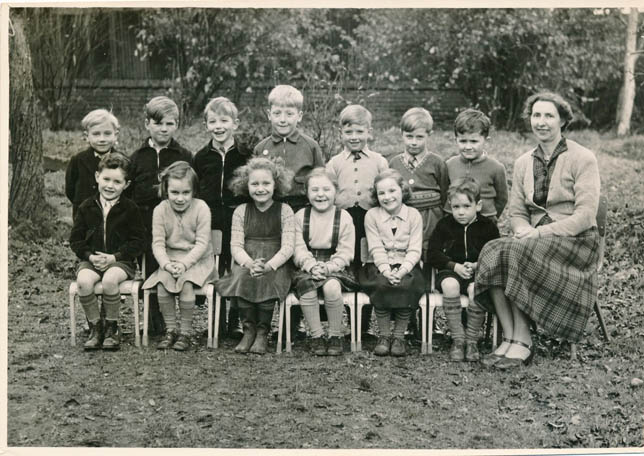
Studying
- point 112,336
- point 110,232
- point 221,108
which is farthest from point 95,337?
point 221,108

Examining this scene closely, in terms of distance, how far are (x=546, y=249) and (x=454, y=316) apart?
746mm

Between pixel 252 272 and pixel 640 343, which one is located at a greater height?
pixel 252 272

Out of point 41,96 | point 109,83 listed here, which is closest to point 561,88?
point 109,83

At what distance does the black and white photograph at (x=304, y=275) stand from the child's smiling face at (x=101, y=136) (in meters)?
0.02

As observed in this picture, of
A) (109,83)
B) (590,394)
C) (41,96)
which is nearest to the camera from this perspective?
(590,394)

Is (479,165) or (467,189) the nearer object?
(467,189)

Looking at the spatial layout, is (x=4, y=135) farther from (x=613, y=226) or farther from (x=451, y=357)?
(x=613, y=226)

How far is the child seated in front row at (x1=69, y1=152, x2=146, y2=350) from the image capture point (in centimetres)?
523

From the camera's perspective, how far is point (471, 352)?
16.8 feet

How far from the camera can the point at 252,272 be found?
520 centimetres

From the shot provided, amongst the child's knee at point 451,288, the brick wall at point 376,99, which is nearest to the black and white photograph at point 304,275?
the child's knee at point 451,288

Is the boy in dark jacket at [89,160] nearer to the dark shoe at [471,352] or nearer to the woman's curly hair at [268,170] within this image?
the woman's curly hair at [268,170]

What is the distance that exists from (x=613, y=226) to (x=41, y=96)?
4721 millimetres

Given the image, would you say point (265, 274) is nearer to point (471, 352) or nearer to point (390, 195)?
point (390, 195)
